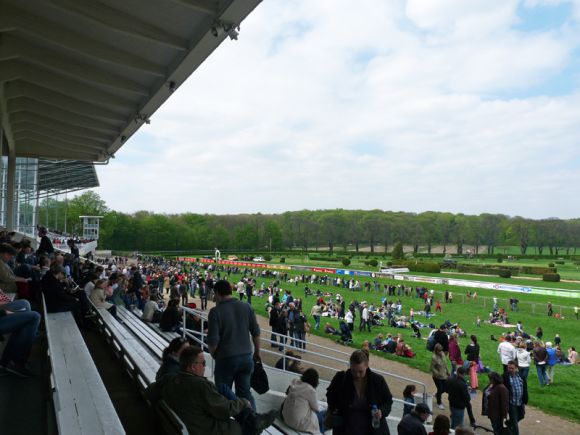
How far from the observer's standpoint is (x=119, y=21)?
22.2 ft

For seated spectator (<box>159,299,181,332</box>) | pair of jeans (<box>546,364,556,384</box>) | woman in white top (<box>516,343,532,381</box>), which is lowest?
pair of jeans (<box>546,364,556,384</box>)

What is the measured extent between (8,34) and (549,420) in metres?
13.7

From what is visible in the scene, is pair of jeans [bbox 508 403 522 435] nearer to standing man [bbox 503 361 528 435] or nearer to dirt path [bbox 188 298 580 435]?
standing man [bbox 503 361 528 435]

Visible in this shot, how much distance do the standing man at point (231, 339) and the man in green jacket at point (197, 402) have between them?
75cm

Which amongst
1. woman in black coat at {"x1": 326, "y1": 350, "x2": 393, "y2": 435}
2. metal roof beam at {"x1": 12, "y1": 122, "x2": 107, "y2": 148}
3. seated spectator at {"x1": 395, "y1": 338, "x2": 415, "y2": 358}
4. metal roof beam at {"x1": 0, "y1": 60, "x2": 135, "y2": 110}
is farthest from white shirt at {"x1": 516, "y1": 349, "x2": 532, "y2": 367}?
metal roof beam at {"x1": 12, "y1": 122, "x2": 107, "y2": 148}

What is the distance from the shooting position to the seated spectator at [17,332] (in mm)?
4621

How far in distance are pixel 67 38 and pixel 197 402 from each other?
6.67 metres

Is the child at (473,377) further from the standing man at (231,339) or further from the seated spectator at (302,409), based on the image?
the standing man at (231,339)

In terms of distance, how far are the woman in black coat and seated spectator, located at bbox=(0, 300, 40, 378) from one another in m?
3.21

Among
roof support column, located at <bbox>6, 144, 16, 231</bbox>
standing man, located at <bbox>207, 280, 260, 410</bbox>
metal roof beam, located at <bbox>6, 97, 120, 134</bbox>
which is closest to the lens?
standing man, located at <bbox>207, 280, 260, 410</bbox>

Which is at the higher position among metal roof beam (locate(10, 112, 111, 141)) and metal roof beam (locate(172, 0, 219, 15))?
metal roof beam (locate(10, 112, 111, 141))

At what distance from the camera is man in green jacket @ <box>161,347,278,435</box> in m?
3.24

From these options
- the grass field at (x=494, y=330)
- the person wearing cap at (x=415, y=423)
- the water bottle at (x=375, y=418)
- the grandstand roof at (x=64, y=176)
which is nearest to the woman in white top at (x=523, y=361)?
the grass field at (x=494, y=330)

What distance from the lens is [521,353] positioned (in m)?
11.7
